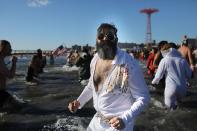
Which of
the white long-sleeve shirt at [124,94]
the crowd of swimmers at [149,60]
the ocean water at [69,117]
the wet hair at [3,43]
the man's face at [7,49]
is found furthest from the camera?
the crowd of swimmers at [149,60]

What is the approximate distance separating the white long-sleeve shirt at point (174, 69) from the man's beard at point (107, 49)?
18.7 feet

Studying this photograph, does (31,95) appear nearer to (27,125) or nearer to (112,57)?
(27,125)

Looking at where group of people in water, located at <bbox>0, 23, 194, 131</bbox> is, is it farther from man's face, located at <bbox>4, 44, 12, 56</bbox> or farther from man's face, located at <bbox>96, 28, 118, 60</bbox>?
man's face, located at <bbox>4, 44, 12, 56</bbox>

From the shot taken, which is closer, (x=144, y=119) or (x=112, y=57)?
(x=112, y=57)

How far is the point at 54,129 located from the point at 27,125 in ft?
2.93

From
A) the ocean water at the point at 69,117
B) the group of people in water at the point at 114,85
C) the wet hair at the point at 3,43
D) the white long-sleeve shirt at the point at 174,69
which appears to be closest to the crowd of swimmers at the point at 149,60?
the wet hair at the point at 3,43

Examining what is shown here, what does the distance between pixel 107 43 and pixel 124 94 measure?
48 cm

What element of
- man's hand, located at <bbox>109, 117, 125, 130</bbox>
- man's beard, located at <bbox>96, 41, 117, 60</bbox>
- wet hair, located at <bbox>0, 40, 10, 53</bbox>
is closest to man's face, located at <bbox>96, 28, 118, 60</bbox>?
man's beard, located at <bbox>96, 41, 117, 60</bbox>

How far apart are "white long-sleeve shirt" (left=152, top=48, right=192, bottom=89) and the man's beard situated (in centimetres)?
570

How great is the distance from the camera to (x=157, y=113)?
417 inches

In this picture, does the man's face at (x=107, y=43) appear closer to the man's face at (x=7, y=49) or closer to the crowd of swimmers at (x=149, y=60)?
the crowd of swimmers at (x=149, y=60)

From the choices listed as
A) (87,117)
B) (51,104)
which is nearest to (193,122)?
(87,117)

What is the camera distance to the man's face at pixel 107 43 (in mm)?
3705

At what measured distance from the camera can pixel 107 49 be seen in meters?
3.73
